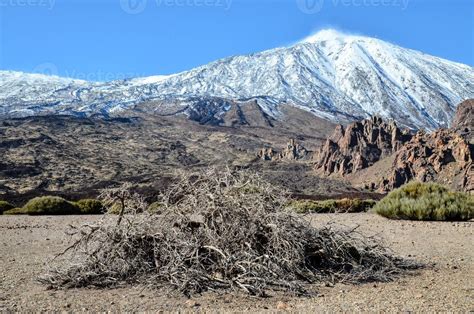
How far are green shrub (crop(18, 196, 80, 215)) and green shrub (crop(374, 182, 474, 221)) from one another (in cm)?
1057

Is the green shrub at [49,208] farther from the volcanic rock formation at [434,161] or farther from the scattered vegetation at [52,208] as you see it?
the volcanic rock formation at [434,161]

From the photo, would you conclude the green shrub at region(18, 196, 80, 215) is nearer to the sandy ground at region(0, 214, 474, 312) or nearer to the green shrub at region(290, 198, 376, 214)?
the green shrub at region(290, 198, 376, 214)

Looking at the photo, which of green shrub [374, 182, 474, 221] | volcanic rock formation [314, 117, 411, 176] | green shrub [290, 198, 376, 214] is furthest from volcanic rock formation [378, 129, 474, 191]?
green shrub [374, 182, 474, 221]

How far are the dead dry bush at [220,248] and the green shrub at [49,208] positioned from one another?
1291 cm

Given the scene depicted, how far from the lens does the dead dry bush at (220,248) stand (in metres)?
6.03

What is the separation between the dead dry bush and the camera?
6031 mm

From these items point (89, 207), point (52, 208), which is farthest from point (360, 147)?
point (52, 208)

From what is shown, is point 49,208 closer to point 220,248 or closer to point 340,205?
point 340,205

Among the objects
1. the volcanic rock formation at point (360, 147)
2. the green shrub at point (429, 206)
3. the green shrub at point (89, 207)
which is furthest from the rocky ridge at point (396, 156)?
the green shrub at point (89, 207)

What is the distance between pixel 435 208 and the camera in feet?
45.3

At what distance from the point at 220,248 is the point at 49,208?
14291 millimetres

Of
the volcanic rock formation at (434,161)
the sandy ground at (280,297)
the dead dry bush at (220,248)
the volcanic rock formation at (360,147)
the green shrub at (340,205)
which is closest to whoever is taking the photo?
the sandy ground at (280,297)

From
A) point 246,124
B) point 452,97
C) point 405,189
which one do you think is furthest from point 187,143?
point 452,97

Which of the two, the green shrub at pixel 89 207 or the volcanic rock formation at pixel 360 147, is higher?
the volcanic rock formation at pixel 360 147
